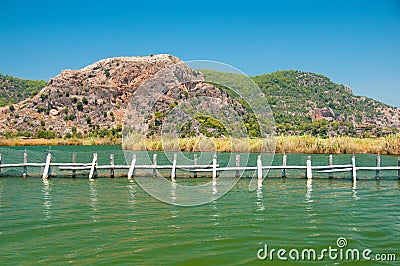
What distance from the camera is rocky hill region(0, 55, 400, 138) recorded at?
263ft

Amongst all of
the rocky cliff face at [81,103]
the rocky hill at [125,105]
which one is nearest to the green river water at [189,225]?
the rocky hill at [125,105]

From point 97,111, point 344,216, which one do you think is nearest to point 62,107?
point 97,111

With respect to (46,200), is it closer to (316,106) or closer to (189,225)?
(189,225)

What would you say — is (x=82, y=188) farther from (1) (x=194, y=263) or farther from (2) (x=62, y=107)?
(2) (x=62, y=107)

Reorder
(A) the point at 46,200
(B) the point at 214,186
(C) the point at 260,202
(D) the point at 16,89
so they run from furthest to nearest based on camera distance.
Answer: (D) the point at 16,89, (B) the point at 214,186, (A) the point at 46,200, (C) the point at 260,202

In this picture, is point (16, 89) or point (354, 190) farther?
point (16, 89)

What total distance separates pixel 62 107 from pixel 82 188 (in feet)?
263

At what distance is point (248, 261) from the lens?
23.1 feet

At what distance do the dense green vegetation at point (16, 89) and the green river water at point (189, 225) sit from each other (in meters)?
97.8

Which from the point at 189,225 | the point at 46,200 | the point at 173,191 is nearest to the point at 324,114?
the point at 173,191

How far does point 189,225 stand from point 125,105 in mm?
81410

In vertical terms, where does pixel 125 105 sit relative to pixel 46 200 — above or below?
above

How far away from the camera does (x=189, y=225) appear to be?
9.48 metres

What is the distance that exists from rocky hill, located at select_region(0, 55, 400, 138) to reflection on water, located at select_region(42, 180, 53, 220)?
55.7m
